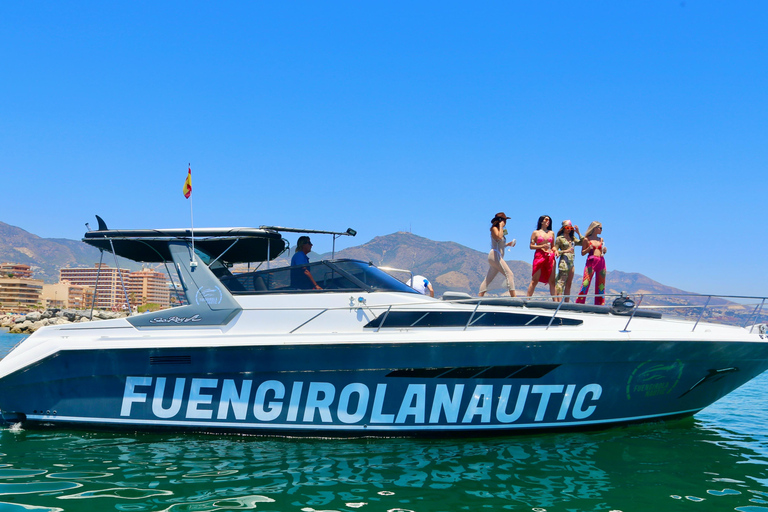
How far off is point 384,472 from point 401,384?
3.56 feet

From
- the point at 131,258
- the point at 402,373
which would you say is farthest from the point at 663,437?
the point at 131,258

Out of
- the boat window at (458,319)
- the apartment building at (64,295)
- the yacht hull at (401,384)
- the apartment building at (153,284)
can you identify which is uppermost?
the apartment building at (153,284)

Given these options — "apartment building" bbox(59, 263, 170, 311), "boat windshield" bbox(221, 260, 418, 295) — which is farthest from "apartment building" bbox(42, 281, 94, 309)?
"boat windshield" bbox(221, 260, 418, 295)

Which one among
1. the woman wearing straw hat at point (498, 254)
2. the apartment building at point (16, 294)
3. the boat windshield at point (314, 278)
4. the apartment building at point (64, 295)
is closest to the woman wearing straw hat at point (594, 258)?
the woman wearing straw hat at point (498, 254)

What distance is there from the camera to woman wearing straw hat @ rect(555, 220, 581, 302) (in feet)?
28.3

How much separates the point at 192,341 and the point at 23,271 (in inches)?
9045

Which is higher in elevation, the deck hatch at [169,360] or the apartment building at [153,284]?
the apartment building at [153,284]

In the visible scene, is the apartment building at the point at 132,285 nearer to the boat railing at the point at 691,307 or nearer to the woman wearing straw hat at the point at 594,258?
the boat railing at the point at 691,307

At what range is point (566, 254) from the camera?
866cm

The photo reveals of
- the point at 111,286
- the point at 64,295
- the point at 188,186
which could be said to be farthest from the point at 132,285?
the point at 64,295

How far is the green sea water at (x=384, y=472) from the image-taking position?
4402 mm

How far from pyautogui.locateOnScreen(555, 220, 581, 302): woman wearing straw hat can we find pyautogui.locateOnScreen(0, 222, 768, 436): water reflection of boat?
5.98 ft

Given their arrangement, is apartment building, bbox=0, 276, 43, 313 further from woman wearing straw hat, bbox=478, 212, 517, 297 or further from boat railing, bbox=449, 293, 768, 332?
boat railing, bbox=449, 293, 768, 332

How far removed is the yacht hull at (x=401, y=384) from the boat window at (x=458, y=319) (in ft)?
1.48
